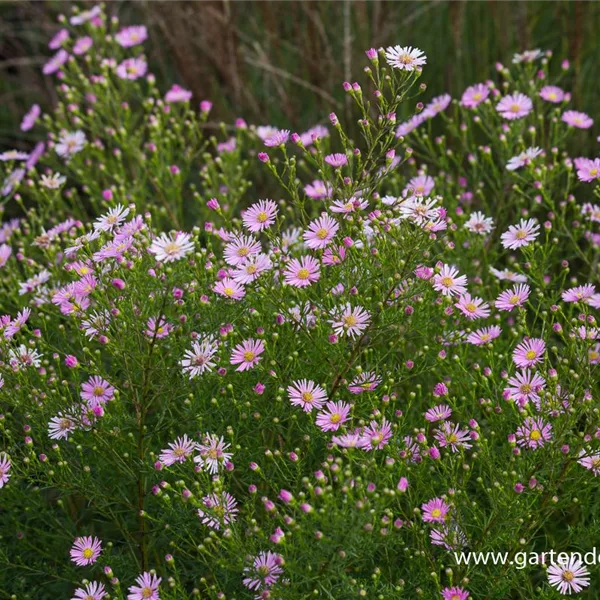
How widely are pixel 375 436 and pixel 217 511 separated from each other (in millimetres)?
440

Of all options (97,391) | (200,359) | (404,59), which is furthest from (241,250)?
(404,59)

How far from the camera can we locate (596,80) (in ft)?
15.3

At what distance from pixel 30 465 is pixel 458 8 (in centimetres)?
309

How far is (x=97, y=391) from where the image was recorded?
7.99 ft

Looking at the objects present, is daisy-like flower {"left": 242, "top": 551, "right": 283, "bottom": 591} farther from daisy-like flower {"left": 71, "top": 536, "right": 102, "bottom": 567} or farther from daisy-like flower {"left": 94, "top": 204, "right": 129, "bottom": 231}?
daisy-like flower {"left": 94, "top": 204, "right": 129, "bottom": 231}

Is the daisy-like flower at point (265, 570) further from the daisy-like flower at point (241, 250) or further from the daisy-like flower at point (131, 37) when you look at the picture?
the daisy-like flower at point (131, 37)

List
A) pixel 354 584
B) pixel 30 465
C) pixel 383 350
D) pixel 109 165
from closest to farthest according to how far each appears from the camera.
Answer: pixel 354 584
pixel 30 465
pixel 383 350
pixel 109 165

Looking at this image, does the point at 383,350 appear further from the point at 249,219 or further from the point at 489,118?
the point at 489,118

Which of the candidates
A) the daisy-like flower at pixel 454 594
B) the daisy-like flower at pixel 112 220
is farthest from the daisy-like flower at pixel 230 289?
the daisy-like flower at pixel 454 594

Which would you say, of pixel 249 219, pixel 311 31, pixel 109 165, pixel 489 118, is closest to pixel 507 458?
pixel 249 219

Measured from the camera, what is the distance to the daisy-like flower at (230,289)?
238cm

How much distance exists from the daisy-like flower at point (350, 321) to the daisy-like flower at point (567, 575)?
805 mm

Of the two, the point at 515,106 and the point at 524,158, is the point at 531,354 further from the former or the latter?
the point at 515,106

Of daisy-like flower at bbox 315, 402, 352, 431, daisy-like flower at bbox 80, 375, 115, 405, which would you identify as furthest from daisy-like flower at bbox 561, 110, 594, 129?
daisy-like flower at bbox 80, 375, 115, 405
